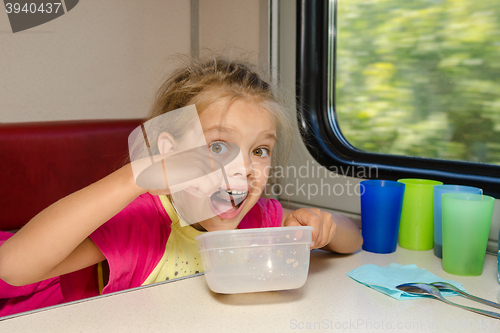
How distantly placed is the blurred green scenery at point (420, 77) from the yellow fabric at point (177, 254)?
0.76m

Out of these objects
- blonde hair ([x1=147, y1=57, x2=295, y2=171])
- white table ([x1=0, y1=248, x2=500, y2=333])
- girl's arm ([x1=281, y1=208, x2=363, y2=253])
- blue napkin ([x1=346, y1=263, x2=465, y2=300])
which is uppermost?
blonde hair ([x1=147, y1=57, x2=295, y2=171])

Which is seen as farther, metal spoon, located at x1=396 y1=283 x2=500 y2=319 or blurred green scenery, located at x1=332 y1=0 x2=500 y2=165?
blurred green scenery, located at x1=332 y1=0 x2=500 y2=165

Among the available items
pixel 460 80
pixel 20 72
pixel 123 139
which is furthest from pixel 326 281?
pixel 20 72

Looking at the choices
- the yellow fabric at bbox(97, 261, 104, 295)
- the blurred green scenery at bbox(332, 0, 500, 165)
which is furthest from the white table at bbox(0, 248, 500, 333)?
the blurred green scenery at bbox(332, 0, 500, 165)

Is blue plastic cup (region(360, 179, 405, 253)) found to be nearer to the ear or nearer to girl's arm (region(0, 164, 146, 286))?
the ear

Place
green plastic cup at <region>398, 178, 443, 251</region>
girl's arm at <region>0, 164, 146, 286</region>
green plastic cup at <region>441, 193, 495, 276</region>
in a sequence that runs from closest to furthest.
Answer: girl's arm at <region>0, 164, 146, 286</region>, green plastic cup at <region>441, 193, 495, 276</region>, green plastic cup at <region>398, 178, 443, 251</region>

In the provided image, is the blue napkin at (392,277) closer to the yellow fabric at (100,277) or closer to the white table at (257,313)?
the white table at (257,313)

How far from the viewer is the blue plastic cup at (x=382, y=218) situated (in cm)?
108

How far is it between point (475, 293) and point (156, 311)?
61cm

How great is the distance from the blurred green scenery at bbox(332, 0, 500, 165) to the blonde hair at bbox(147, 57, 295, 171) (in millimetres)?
416

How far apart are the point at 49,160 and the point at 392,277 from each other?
1.14 metres

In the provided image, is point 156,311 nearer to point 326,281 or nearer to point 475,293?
Result: point 326,281

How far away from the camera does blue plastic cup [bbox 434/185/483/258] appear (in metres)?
1.04

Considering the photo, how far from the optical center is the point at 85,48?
1684mm
